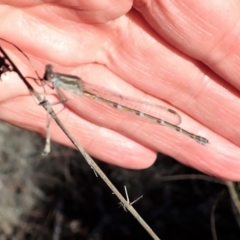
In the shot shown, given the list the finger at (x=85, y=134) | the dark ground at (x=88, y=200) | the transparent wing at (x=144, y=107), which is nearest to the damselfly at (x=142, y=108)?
the transparent wing at (x=144, y=107)

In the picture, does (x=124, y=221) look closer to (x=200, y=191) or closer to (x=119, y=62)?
(x=200, y=191)

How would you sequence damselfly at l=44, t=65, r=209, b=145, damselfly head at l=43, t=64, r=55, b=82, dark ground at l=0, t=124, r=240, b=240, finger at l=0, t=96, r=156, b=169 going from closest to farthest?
damselfly head at l=43, t=64, r=55, b=82 → damselfly at l=44, t=65, r=209, b=145 → finger at l=0, t=96, r=156, b=169 → dark ground at l=0, t=124, r=240, b=240

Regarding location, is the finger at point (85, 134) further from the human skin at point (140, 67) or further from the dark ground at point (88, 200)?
the dark ground at point (88, 200)

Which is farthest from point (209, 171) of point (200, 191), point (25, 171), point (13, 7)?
point (25, 171)

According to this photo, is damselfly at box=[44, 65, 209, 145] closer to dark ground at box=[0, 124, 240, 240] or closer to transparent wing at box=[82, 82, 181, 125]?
transparent wing at box=[82, 82, 181, 125]

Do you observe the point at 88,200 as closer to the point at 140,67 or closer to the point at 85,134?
the point at 85,134

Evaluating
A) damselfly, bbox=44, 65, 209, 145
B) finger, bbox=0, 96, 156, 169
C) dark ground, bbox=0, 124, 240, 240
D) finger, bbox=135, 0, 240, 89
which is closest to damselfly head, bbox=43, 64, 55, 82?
damselfly, bbox=44, 65, 209, 145
